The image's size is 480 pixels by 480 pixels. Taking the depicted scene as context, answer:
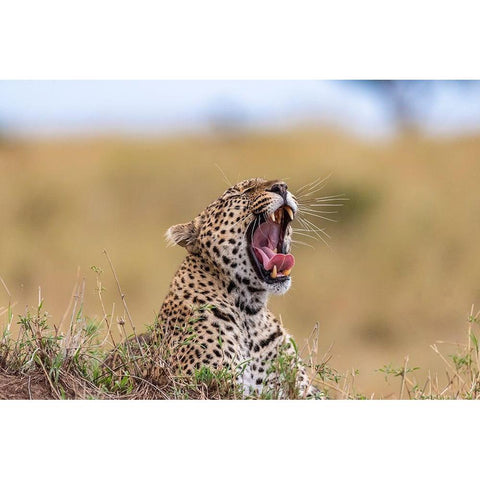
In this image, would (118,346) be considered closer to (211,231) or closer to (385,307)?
(211,231)

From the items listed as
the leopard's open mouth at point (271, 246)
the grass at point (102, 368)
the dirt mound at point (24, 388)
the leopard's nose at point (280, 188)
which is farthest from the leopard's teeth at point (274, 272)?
the dirt mound at point (24, 388)

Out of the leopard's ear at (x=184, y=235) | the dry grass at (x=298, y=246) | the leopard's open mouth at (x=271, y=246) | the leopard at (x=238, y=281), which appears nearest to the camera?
the leopard at (x=238, y=281)

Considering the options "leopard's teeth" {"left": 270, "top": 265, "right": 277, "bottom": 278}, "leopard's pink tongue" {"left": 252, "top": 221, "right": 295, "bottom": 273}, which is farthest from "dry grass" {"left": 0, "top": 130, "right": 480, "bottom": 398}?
"leopard's teeth" {"left": 270, "top": 265, "right": 277, "bottom": 278}

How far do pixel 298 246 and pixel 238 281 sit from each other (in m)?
5.16

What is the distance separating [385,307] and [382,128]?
7.21ft

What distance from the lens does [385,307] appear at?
14.1 meters

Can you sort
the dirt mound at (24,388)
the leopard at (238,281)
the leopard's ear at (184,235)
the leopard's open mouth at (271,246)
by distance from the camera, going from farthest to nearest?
the leopard's ear at (184,235) < the leopard's open mouth at (271,246) < the leopard at (238,281) < the dirt mound at (24,388)

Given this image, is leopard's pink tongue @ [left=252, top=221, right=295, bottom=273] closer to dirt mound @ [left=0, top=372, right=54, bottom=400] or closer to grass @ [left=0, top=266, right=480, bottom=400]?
grass @ [left=0, top=266, right=480, bottom=400]

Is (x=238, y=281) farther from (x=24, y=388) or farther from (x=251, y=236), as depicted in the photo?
(x=24, y=388)

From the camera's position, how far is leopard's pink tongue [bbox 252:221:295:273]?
8031 millimetres

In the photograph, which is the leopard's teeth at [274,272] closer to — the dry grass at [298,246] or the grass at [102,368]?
the grass at [102,368]

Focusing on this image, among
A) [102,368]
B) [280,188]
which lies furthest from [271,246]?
[102,368]

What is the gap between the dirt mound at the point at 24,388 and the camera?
699 centimetres

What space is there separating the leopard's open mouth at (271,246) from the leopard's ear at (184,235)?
1.37 ft
